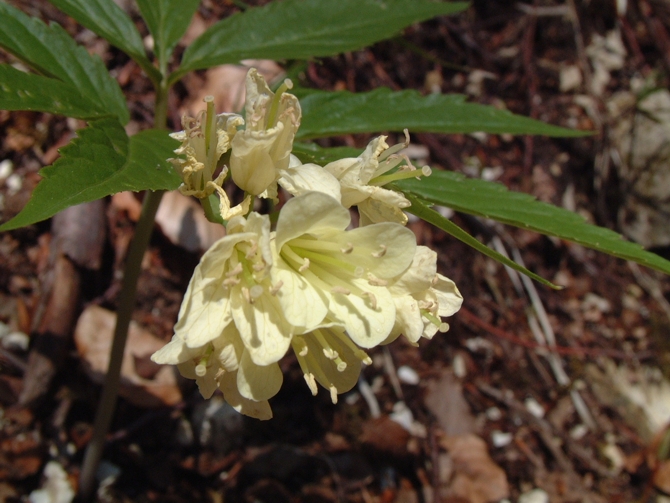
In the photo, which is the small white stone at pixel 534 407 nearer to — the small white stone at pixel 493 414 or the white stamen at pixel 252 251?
the small white stone at pixel 493 414

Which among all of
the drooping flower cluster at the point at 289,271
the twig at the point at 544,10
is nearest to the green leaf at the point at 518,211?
the drooping flower cluster at the point at 289,271

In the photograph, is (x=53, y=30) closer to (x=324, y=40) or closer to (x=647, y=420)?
→ (x=324, y=40)

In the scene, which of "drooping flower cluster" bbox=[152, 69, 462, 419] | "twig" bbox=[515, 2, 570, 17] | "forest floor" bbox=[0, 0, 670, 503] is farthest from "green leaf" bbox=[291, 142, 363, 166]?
"twig" bbox=[515, 2, 570, 17]

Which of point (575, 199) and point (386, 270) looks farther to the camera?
point (575, 199)

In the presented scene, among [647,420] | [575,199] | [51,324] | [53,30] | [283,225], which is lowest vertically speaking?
[647,420]

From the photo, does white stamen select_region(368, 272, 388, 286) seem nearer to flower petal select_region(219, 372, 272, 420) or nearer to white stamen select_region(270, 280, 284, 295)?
white stamen select_region(270, 280, 284, 295)

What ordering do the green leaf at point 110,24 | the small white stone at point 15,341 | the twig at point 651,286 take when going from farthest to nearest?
the twig at point 651,286, the small white stone at point 15,341, the green leaf at point 110,24

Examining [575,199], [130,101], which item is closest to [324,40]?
[130,101]
